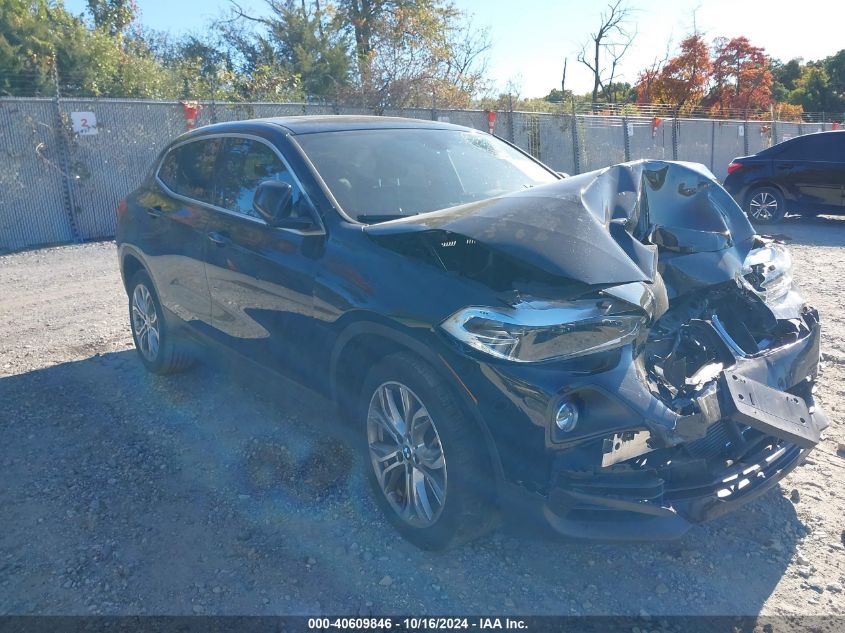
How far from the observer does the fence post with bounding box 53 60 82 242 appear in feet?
40.4

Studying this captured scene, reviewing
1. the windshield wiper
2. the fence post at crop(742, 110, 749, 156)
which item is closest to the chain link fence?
the windshield wiper

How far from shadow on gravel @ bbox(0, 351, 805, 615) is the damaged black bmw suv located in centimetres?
27

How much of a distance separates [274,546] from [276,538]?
7cm

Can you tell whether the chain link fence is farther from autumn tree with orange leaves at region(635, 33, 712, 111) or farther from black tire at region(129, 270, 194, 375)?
autumn tree with orange leaves at region(635, 33, 712, 111)

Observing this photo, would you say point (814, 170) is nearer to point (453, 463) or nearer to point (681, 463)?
point (681, 463)

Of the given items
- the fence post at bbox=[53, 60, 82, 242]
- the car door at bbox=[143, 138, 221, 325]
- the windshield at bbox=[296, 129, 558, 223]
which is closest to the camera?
the windshield at bbox=[296, 129, 558, 223]

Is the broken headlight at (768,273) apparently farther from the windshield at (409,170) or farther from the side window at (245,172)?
the side window at (245,172)

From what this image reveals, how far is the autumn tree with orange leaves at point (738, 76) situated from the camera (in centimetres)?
4022

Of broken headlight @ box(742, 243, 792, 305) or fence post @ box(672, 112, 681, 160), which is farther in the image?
fence post @ box(672, 112, 681, 160)

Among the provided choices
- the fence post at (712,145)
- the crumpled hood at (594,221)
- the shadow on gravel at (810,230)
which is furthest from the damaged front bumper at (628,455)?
the fence post at (712,145)

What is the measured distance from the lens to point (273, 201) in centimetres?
364

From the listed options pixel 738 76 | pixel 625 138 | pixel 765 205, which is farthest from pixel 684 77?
pixel 765 205

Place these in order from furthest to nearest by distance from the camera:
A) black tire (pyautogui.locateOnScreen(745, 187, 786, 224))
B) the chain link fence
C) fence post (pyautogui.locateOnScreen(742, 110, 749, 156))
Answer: fence post (pyautogui.locateOnScreen(742, 110, 749, 156))
black tire (pyautogui.locateOnScreen(745, 187, 786, 224))
the chain link fence

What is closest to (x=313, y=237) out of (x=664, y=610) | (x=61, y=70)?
(x=664, y=610)
